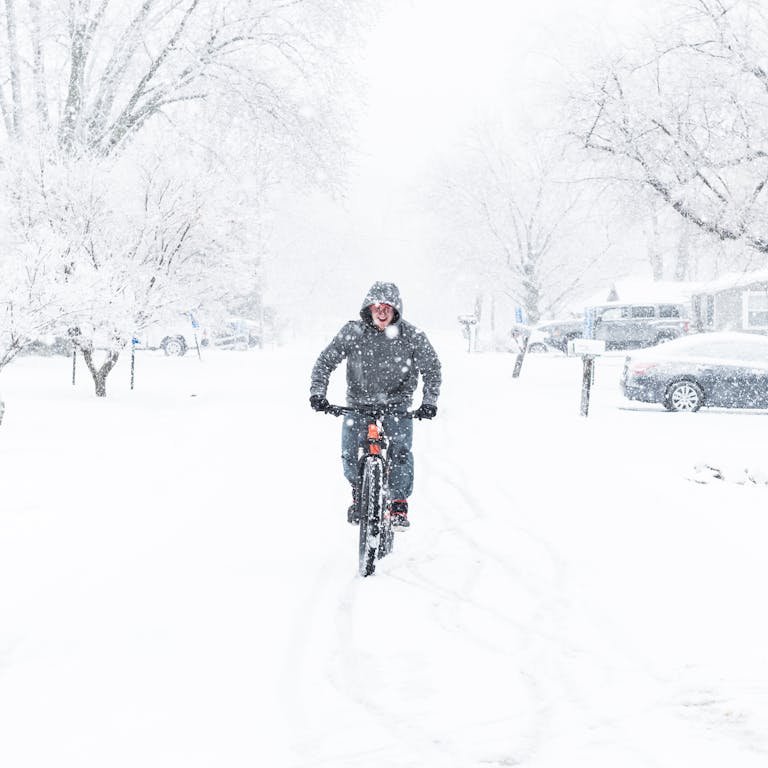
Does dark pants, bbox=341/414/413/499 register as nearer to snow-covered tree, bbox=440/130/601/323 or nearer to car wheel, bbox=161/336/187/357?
car wheel, bbox=161/336/187/357

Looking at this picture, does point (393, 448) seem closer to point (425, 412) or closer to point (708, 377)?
point (425, 412)

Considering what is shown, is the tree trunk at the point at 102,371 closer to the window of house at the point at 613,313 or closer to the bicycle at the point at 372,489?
the bicycle at the point at 372,489

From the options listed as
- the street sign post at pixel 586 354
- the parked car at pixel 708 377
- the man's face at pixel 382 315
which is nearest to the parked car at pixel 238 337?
the parked car at pixel 708 377

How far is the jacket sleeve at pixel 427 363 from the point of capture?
18.7 feet

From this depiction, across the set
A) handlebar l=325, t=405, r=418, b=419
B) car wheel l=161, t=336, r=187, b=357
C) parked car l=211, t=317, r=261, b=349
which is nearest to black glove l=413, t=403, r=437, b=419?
handlebar l=325, t=405, r=418, b=419

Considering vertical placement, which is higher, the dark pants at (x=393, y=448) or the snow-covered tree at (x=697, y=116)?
the snow-covered tree at (x=697, y=116)

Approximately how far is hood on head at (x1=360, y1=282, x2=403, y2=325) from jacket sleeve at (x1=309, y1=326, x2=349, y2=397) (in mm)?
204

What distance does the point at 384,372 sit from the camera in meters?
5.64

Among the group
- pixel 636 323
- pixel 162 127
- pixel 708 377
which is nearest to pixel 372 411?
pixel 708 377

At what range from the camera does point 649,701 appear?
3432 mm

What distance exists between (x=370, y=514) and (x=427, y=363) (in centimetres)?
111

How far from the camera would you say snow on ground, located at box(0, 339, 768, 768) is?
3133 millimetres

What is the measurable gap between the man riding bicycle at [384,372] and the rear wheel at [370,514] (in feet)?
1.27

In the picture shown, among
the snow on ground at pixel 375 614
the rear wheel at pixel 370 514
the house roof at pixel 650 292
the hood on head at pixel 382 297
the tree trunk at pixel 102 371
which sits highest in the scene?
the house roof at pixel 650 292
